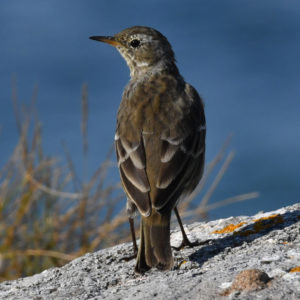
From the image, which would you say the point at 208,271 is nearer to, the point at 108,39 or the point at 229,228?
the point at 229,228

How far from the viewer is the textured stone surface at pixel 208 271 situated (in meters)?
3.29

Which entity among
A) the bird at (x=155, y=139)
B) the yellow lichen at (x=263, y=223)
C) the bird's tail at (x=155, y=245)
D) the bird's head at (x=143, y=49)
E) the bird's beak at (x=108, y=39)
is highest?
the bird's beak at (x=108, y=39)

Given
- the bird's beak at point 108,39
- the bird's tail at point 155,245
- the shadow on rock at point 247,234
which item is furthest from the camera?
the bird's beak at point 108,39

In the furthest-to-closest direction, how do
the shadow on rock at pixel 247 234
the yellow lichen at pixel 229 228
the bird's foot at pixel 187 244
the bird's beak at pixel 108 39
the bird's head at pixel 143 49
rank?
the bird's beak at pixel 108 39 < the bird's head at pixel 143 49 < the yellow lichen at pixel 229 228 < the bird's foot at pixel 187 244 < the shadow on rock at pixel 247 234

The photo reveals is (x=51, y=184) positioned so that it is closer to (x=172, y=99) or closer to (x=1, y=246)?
(x=1, y=246)

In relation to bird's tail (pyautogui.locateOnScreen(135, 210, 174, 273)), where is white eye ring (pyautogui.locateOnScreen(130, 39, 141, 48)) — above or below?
above

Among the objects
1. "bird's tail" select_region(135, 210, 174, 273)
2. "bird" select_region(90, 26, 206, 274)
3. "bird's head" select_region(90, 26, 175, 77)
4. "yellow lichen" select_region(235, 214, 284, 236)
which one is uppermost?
"bird's head" select_region(90, 26, 175, 77)

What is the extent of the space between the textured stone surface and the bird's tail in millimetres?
75

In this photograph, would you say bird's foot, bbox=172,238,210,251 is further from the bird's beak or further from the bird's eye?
the bird's beak

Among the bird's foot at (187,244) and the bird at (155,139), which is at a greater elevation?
the bird at (155,139)

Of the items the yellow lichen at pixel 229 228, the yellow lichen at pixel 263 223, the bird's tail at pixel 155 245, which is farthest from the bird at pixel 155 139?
the yellow lichen at pixel 263 223

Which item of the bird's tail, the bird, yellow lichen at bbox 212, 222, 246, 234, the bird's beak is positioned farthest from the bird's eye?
the bird's tail

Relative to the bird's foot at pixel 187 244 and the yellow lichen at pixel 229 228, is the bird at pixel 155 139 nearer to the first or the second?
the bird's foot at pixel 187 244

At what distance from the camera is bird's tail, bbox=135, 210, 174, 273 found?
4.09 meters
